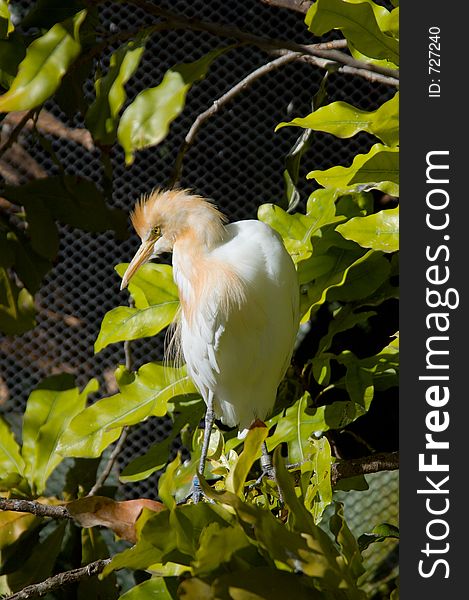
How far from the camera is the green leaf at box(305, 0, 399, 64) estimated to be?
713mm

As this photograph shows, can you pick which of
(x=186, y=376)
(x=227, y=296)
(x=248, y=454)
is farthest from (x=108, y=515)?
(x=186, y=376)

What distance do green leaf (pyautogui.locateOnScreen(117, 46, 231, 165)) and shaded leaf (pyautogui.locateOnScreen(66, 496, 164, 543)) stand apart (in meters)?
0.39

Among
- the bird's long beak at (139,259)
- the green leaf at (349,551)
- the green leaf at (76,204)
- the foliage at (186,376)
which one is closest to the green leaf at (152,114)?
the foliage at (186,376)

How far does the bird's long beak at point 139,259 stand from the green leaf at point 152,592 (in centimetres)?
34

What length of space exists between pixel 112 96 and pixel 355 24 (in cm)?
31

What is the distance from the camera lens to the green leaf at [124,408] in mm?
994

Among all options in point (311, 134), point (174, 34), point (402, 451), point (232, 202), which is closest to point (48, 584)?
point (402, 451)

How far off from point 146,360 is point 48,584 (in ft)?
2.22

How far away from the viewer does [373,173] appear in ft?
2.55

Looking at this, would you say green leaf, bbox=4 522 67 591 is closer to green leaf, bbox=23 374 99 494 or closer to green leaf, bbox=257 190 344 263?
green leaf, bbox=23 374 99 494

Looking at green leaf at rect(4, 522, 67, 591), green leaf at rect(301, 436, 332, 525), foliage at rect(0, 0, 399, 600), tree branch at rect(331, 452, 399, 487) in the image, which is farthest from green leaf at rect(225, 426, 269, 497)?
green leaf at rect(4, 522, 67, 591)

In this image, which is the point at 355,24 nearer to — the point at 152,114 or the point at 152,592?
the point at 152,114

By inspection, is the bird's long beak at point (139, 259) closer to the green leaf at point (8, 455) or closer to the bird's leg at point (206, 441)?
the bird's leg at point (206, 441)

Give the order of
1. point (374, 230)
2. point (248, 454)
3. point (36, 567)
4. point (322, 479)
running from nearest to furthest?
point (248, 454) → point (322, 479) → point (374, 230) → point (36, 567)
